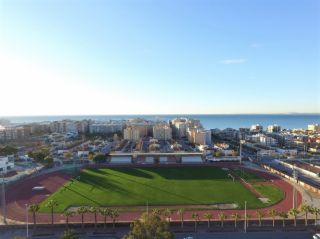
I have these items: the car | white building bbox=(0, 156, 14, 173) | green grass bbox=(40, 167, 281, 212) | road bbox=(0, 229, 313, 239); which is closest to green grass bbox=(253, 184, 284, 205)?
green grass bbox=(40, 167, 281, 212)

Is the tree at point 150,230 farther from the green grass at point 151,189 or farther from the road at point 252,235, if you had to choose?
the green grass at point 151,189

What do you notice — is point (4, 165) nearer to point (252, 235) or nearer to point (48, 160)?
point (48, 160)

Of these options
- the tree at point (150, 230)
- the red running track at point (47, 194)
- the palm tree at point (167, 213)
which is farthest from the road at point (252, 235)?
the tree at point (150, 230)

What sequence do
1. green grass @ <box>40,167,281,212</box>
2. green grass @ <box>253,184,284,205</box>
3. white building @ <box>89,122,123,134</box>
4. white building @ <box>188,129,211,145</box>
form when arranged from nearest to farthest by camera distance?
green grass @ <box>40,167,281,212</box> → green grass @ <box>253,184,284,205</box> → white building @ <box>188,129,211,145</box> → white building @ <box>89,122,123,134</box>

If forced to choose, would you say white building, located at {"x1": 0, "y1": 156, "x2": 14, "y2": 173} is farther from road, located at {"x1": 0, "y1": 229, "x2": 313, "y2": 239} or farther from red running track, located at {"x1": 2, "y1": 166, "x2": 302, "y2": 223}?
road, located at {"x1": 0, "y1": 229, "x2": 313, "y2": 239}

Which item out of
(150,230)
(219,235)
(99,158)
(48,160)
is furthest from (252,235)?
(48,160)

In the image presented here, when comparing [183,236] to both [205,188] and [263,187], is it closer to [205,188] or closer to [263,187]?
[205,188]
